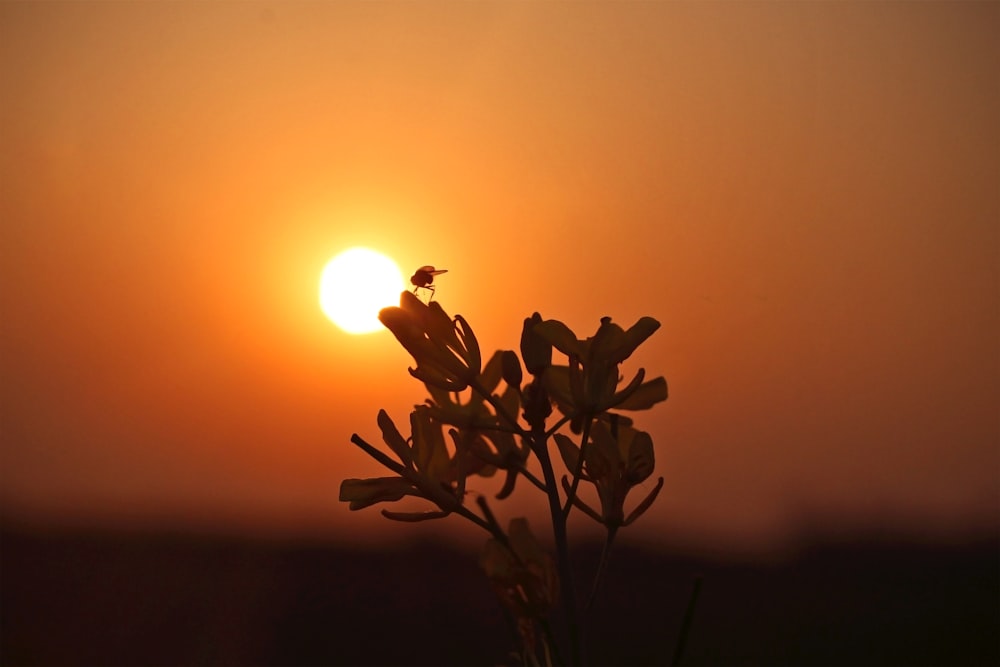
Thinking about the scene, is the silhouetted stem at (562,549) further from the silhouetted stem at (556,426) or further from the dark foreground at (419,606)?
the dark foreground at (419,606)

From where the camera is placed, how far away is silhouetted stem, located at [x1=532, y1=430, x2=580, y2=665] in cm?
41

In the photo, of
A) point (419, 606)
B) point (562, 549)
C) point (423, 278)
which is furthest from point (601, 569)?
point (419, 606)

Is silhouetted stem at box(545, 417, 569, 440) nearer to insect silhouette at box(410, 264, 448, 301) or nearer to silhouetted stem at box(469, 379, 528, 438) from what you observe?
silhouetted stem at box(469, 379, 528, 438)

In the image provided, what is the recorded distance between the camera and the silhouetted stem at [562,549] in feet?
1.33

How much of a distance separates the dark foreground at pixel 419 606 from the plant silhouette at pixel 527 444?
585mm

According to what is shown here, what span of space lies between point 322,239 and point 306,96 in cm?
19

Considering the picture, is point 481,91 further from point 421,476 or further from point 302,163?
point 421,476

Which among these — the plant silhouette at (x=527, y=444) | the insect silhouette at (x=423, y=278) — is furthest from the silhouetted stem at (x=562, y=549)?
the insect silhouette at (x=423, y=278)

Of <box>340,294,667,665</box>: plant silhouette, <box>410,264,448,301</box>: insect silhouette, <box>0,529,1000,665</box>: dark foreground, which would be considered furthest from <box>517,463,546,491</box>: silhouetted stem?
<box>0,529,1000,665</box>: dark foreground

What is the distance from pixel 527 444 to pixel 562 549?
0.06 meters

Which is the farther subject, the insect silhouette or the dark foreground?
the dark foreground

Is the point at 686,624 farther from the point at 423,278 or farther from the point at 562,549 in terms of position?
the point at 423,278

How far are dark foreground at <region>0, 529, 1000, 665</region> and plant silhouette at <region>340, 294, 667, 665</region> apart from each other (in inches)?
23.0

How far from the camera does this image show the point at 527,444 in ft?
1.52
